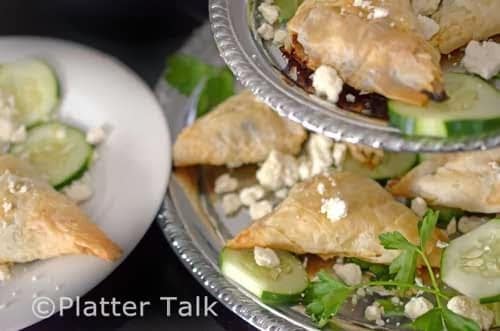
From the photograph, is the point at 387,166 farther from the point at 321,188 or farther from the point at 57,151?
the point at 57,151

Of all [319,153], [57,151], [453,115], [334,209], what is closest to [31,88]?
[57,151]

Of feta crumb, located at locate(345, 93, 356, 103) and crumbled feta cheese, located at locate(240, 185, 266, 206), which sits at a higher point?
feta crumb, located at locate(345, 93, 356, 103)

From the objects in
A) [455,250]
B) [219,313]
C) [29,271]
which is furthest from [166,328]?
[455,250]

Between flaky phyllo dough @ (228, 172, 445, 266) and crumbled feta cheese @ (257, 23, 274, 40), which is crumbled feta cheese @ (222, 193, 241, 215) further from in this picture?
crumbled feta cheese @ (257, 23, 274, 40)

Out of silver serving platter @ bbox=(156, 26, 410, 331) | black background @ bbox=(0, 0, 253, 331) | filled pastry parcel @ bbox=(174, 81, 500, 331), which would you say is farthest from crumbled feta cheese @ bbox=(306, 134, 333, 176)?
black background @ bbox=(0, 0, 253, 331)

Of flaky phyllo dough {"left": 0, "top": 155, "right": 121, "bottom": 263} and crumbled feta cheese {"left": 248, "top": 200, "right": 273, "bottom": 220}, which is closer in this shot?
flaky phyllo dough {"left": 0, "top": 155, "right": 121, "bottom": 263}

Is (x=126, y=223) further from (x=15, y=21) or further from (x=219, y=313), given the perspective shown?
(x=15, y=21)

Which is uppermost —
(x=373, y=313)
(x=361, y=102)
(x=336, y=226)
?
(x=361, y=102)
